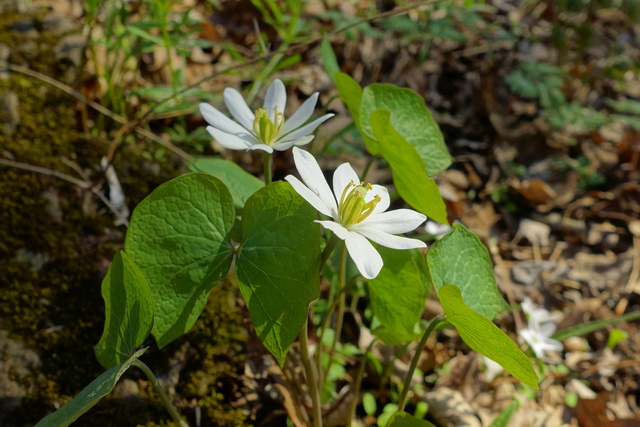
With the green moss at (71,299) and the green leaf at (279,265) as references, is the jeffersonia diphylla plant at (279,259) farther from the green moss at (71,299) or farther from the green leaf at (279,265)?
the green moss at (71,299)

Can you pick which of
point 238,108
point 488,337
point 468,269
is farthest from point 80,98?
point 488,337

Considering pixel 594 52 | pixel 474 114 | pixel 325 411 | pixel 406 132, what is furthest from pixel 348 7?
pixel 325 411

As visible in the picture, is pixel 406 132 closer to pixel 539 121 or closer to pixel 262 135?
pixel 262 135

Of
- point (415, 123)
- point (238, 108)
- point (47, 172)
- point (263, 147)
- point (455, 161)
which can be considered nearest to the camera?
point (263, 147)

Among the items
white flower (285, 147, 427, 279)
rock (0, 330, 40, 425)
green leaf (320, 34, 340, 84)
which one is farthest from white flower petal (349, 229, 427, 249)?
rock (0, 330, 40, 425)

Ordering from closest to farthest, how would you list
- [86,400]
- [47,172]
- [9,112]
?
[86,400] < [47,172] < [9,112]

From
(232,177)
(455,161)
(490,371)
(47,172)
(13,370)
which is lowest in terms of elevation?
(490,371)

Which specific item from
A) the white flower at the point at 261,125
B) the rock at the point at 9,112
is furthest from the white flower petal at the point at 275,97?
the rock at the point at 9,112

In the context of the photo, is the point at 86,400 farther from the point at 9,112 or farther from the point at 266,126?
the point at 9,112
